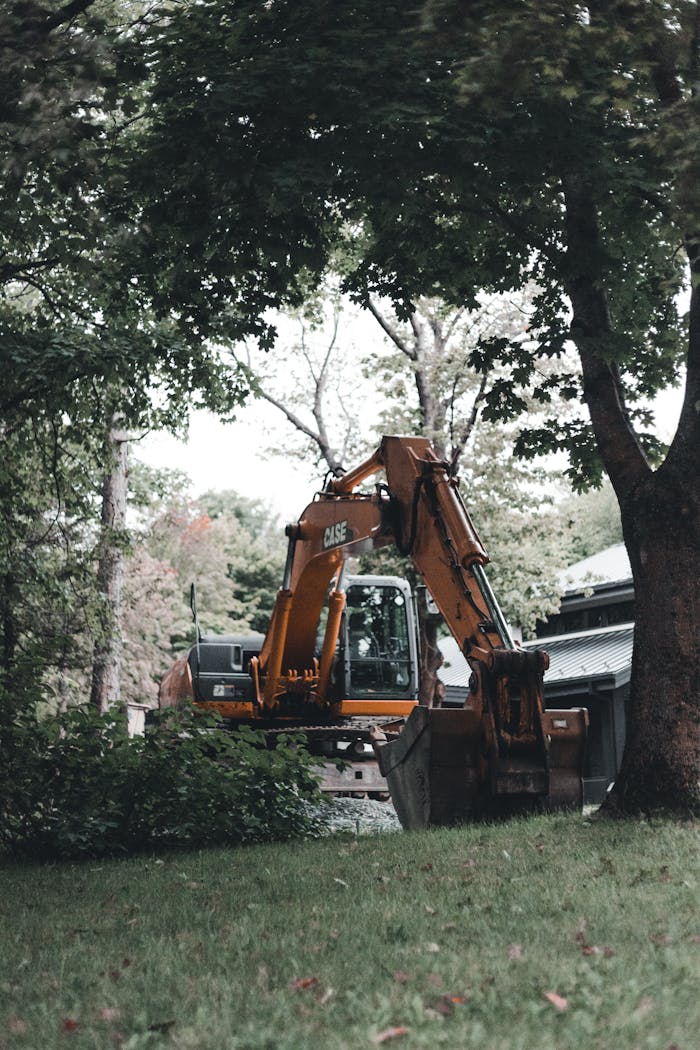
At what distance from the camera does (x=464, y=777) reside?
1045cm

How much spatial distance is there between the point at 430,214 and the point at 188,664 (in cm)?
999

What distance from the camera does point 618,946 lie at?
5.48 meters

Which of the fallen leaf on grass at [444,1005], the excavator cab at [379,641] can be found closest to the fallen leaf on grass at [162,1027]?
the fallen leaf on grass at [444,1005]

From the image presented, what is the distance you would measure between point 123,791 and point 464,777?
323 centimetres

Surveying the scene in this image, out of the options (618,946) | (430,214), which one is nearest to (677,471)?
(430,214)

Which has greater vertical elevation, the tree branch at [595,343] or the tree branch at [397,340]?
the tree branch at [397,340]

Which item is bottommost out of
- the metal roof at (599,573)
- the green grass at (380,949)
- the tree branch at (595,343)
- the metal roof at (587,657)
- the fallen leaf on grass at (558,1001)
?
the green grass at (380,949)

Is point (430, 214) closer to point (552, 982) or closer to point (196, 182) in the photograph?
point (196, 182)

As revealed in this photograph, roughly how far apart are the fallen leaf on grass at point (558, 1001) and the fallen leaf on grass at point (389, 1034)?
2.09 feet

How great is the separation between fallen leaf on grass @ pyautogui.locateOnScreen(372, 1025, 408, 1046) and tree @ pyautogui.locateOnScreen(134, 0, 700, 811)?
505 cm

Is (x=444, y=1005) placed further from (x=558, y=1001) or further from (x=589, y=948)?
(x=589, y=948)

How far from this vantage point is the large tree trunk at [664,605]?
31.5 ft

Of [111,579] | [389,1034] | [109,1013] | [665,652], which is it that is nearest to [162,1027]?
[109,1013]

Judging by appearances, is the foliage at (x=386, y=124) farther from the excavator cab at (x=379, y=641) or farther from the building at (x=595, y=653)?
the building at (x=595, y=653)
